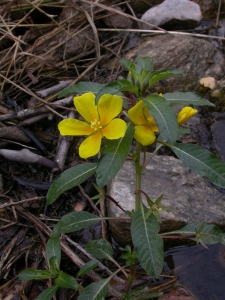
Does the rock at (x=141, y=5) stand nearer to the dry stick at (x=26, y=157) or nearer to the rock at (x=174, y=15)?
the rock at (x=174, y=15)

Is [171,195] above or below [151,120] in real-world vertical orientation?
below

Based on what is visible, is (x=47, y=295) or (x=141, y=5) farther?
(x=141, y=5)

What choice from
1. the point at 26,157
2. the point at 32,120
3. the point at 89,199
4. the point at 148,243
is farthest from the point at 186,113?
the point at 32,120

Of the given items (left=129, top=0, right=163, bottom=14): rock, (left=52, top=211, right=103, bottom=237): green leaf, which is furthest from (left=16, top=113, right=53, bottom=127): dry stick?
(left=129, top=0, right=163, bottom=14): rock

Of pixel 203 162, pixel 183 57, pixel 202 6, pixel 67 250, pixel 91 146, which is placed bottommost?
pixel 67 250

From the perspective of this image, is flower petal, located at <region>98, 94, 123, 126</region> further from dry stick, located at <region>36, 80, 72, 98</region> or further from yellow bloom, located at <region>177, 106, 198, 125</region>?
dry stick, located at <region>36, 80, 72, 98</region>

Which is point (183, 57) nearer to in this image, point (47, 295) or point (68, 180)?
point (68, 180)
